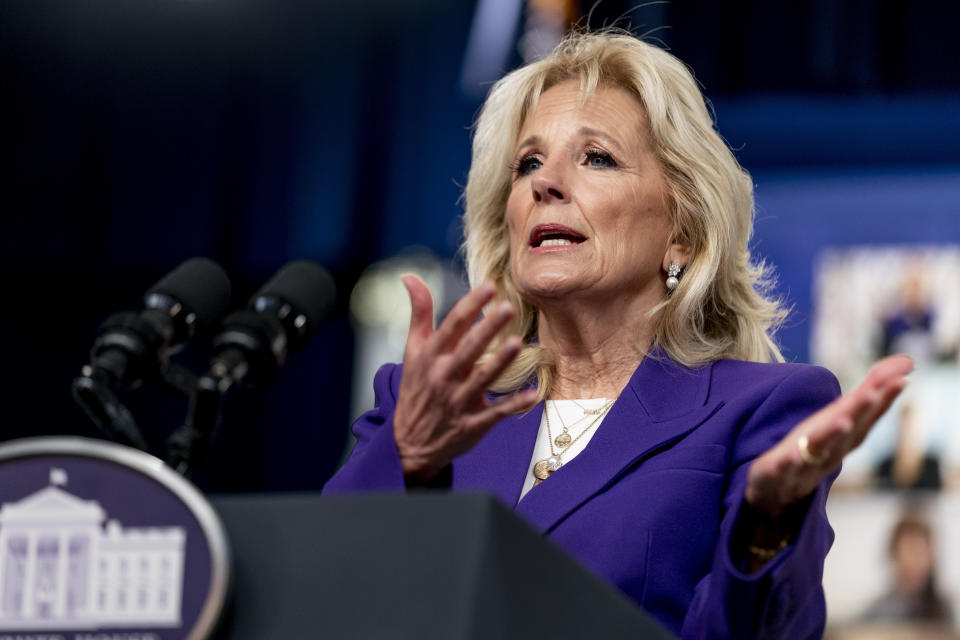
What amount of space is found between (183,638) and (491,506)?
240 mm

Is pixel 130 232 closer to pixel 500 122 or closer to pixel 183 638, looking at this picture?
pixel 500 122

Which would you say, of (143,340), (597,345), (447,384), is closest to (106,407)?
(143,340)

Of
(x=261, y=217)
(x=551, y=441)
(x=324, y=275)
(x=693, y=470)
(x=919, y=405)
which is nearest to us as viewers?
(x=324, y=275)

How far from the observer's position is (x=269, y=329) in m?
1.24

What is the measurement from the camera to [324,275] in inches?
55.3

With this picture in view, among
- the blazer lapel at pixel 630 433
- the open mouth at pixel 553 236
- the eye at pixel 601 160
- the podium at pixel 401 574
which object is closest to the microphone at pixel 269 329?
the podium at pixel 401 574

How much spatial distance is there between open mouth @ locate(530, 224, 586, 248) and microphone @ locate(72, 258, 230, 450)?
0.71 metres

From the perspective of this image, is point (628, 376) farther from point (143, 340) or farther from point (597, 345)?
point (143, 340)

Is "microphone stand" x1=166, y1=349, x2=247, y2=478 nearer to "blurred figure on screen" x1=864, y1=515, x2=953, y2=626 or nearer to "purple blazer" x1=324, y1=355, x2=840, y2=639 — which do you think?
"purple blazer" x1=324, y1=355, x2=840, y2=639

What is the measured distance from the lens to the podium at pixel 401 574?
2.97 ft

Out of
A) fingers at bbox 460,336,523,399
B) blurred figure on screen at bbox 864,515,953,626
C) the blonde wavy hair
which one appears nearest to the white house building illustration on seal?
fingers at bbox 460,336,523,399

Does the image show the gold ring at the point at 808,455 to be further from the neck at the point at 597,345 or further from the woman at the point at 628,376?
the neck at the point at 597,345

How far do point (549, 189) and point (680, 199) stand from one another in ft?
0.77

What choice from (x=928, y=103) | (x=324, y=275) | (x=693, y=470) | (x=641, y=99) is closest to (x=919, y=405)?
(x=928, y=103)
